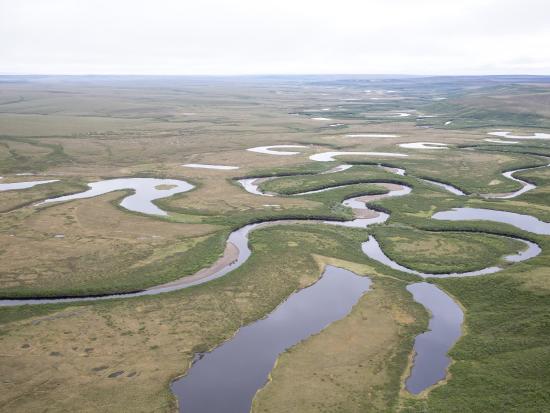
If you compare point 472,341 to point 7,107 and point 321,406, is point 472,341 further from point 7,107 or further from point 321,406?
point 7,107

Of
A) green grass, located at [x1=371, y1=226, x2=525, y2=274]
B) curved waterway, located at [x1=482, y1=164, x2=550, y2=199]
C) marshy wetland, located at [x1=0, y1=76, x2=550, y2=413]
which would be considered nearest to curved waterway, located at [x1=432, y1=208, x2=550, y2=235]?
marshy wetland, located at [x1=0, y1=76, x2=550, y2=413]

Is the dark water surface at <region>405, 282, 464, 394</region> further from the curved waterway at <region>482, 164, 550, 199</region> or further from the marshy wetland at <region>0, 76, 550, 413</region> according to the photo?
the curved waterway at <region>482, 164, 550, 199</region>

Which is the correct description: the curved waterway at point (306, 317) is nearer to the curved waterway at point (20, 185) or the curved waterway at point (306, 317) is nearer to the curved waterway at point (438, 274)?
the curved waterway at point (438, 274)

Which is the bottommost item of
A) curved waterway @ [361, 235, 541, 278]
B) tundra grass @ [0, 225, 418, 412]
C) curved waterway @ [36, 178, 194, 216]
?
curved waterway @ [36, 178, 194, 216]

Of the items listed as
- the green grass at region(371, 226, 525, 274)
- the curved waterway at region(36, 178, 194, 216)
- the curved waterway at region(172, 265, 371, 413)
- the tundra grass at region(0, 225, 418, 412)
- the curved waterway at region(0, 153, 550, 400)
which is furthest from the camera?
the curved waterway at region(36, 178, 194, 216)

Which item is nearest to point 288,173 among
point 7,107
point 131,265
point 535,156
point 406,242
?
point 406,242

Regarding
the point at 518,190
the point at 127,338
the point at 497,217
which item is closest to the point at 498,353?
the point at 127,338

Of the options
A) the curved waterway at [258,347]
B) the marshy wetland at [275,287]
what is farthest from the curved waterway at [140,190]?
the curved waterway at [258,347]
